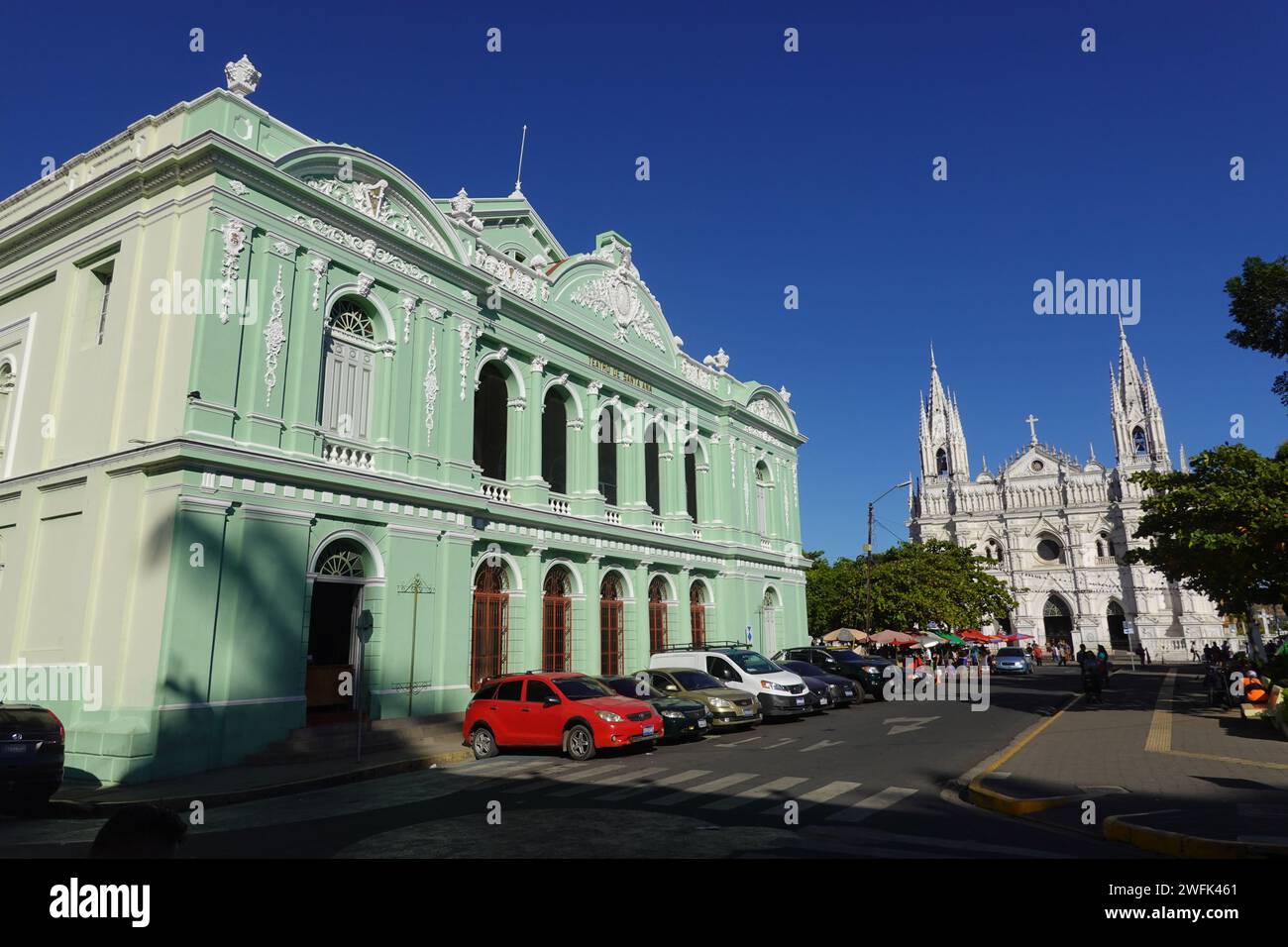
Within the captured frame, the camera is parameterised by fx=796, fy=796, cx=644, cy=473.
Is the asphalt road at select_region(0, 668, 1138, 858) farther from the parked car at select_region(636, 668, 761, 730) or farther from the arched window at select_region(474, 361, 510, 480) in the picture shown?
the arched window at select_region(474, 361, 510, 480)

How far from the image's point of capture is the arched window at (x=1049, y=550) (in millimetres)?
82444

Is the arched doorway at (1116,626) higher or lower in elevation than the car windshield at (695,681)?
higher

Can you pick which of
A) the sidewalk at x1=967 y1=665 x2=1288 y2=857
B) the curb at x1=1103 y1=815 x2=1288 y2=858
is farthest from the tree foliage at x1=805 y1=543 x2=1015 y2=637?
the curb at x1=1103 y1=815 x2=1288 y2=858

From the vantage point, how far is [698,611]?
95.8 ft

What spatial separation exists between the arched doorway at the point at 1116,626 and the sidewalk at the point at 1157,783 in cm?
6901

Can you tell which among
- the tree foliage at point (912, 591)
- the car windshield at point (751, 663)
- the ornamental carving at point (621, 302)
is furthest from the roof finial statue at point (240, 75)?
the tree foliage at point (912, 591)

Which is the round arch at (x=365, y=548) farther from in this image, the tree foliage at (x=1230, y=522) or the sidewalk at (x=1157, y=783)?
the tree foliage at (x=1230, y=522)

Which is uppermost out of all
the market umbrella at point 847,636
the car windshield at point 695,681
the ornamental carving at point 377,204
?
the ornamental carving at point 377,204

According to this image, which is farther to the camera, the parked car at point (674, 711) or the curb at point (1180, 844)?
the parked car at point (674, 711)

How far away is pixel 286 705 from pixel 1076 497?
85163 millimetres

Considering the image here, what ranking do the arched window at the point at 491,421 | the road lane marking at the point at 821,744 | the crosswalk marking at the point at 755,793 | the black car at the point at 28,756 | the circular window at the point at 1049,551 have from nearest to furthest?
1. the crosswalk marking at the point at 755,793
2. the black car at the point at 28,756
3. the road lane marking at the point at 821,744
4. the arched window at the point at 491,421
5. the circular window at the point at 1049,551

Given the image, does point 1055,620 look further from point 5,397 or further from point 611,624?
point 5,397

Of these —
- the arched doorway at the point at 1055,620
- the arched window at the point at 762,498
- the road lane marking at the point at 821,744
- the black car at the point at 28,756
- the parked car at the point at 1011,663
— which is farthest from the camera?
the arched doorway at the point at 1055,620
